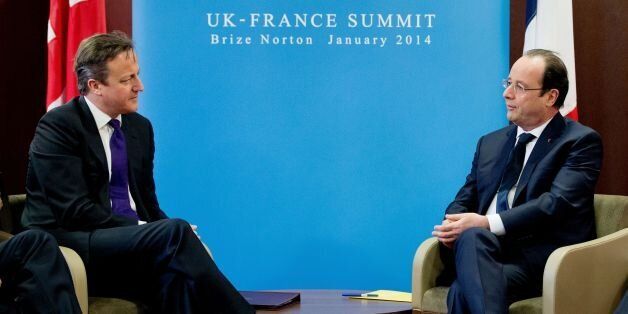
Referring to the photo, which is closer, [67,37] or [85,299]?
[85,299]

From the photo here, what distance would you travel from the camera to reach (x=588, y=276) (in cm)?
352

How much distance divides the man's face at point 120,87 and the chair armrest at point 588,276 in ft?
5.92

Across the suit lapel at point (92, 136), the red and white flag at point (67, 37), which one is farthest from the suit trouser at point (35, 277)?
the red and white flag at point (67, 37)

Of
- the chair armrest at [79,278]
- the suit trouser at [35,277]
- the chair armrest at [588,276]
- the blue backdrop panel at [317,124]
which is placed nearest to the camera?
the suit trouser at [35,277]

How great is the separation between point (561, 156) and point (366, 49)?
1532 millimetres

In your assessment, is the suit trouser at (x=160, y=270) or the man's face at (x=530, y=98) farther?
the man's face at (x=530, y=98)

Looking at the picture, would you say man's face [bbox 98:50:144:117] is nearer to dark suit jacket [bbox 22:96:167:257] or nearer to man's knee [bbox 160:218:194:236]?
dark suit jacket [bbox 22:96:167:257]

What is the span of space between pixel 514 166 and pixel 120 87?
1703mm

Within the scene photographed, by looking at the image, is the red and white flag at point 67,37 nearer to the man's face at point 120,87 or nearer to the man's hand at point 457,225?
the man's face at point 120,87

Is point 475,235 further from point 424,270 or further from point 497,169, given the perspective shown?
point 497,169

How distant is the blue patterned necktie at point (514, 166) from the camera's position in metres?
3.94

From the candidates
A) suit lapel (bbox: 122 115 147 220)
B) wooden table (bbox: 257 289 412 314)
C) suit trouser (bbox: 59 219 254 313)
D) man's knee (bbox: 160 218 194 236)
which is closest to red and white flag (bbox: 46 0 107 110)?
suit lapel (bbox: 122 115 147 220)

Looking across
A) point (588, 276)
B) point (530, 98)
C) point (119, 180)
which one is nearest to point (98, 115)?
point (119, 180)

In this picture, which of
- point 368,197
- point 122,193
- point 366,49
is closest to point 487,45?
point 366,49
